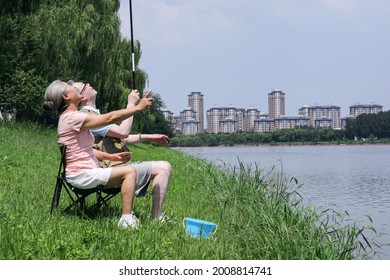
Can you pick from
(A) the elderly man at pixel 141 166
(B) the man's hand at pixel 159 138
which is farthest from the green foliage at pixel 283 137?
(A) the elderly man at pixel 141 166

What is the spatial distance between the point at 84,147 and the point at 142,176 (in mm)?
499

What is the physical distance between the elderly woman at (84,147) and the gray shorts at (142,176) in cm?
14

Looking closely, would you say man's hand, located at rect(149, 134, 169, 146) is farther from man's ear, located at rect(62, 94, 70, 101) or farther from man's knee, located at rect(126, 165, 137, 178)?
man's ear, located at rect(62, 94, 70, 101)

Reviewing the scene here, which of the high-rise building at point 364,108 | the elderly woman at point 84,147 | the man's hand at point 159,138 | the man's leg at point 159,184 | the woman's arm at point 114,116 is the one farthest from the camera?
the high-rise building at point 364,108

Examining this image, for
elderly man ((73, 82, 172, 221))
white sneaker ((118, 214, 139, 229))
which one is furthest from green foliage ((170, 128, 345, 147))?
white sneaker ((118, 214, 139, 229))

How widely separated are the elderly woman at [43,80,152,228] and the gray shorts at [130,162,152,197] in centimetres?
14

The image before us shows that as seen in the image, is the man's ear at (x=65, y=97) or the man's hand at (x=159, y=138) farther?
the man's hand at (x=159, y=138)

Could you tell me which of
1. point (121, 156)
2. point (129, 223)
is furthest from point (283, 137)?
point (129, 223)

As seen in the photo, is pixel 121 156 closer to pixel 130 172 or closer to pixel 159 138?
pixel 130 172

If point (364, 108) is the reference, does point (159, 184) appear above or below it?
below

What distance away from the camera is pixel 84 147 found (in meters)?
4.27

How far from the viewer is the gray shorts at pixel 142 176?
14.4 feet

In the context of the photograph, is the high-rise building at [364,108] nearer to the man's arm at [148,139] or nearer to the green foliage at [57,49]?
the green foliage at [57,49]
